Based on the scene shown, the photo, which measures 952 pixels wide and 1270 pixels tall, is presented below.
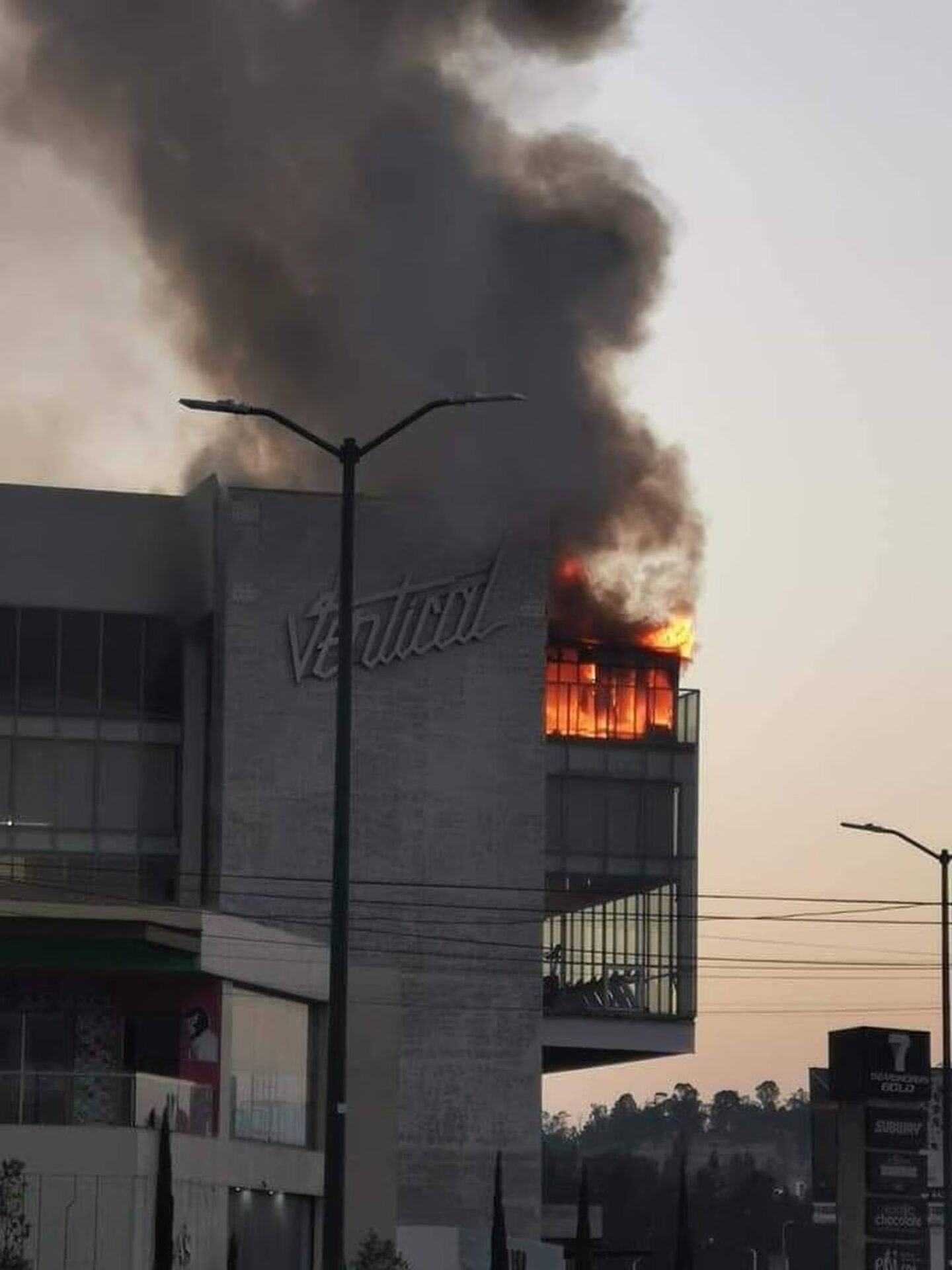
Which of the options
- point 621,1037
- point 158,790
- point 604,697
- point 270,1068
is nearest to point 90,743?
point 158,790

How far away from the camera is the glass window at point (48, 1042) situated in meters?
53.2

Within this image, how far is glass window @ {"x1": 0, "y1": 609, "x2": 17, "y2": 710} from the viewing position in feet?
306

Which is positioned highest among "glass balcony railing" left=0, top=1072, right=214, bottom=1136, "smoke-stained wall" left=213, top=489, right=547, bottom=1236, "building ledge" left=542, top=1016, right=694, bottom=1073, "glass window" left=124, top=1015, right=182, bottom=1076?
"smoke-stained wall" left=213, top=489, right=547, bottom=1236

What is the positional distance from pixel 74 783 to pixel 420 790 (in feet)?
39.8

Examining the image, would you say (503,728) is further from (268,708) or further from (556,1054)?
(556,1054)

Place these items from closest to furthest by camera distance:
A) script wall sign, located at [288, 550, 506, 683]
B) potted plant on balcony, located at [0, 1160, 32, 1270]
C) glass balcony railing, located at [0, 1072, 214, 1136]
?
1. potted plant on balcony, located at [0, 1160, 32, 1270]
2. glass balcony railing, located at [0, 1072, 214, 1136]
3. script wall sign, located at [288, 550, 506, 683]

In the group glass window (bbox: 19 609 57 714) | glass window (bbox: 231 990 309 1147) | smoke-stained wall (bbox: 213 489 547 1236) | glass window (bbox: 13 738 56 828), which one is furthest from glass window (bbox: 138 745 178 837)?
glass window (bbox: 231 990 309 1147)

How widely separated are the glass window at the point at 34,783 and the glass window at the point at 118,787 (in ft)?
4.82

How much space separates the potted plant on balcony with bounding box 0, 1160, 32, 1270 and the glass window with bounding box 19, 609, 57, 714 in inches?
1877

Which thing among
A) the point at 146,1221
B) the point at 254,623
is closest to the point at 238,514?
the point at 254,623

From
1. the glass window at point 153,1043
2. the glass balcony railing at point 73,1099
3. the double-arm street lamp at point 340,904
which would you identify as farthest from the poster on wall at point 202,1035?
the double-arm street lamp at point 340,904

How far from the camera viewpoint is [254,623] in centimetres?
8938

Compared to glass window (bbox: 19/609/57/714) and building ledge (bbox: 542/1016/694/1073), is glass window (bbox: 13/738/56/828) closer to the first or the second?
glass window (bbox: 19/609/57/714)

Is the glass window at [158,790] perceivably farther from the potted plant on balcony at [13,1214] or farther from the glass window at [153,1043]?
the potted plant on balcony at [13,1214]
